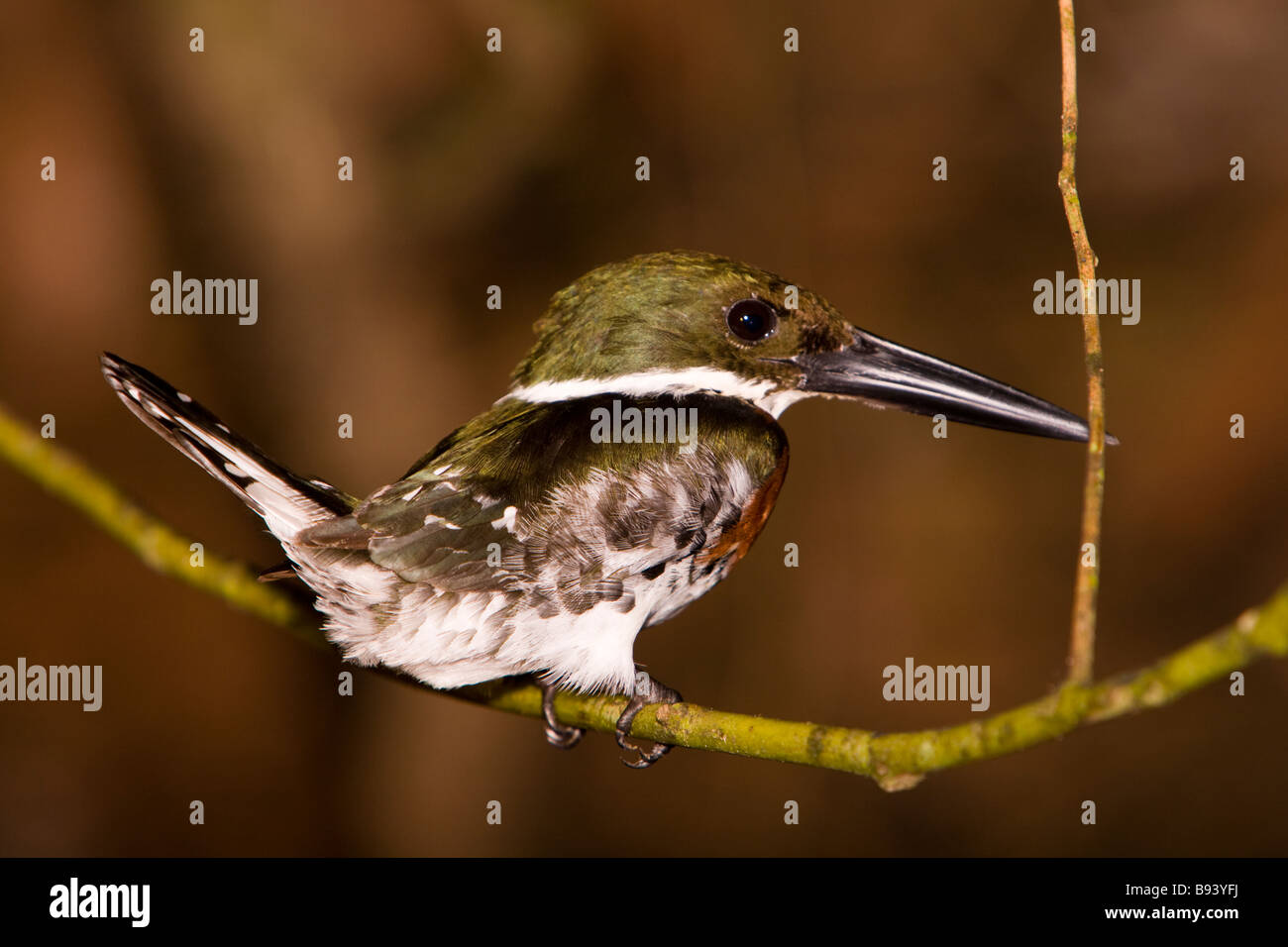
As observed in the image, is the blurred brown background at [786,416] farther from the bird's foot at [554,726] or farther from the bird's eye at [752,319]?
the bird's eye at [752,319]

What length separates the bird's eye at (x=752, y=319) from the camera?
185 cm

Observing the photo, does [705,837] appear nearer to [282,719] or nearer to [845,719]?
[845,719]

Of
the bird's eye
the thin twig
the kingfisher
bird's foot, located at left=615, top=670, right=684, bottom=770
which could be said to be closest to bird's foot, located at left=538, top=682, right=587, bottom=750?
the kingfisher

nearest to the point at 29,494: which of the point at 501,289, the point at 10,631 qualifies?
the point at 10,631

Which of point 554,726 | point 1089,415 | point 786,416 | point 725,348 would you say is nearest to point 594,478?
point 725,348

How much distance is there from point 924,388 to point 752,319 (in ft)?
0.96

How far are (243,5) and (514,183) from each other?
2.94 feet

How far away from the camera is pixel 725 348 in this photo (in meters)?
1.86

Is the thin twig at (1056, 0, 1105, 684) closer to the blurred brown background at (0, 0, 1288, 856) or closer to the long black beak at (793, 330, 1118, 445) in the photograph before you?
the long black beak at (793, 330, 1118, 445)

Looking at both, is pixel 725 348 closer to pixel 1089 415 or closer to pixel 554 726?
pixel 554 726

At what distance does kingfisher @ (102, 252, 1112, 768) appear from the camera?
170 centimetres

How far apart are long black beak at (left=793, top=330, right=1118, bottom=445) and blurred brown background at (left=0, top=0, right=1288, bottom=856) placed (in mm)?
1852

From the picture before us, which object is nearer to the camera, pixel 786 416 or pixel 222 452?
pixel 222 452

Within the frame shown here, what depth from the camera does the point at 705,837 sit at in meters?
4.18
